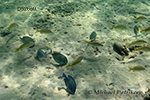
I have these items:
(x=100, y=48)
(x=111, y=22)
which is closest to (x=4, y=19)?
(x=100, y=48)

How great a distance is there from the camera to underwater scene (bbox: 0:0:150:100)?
103 inches

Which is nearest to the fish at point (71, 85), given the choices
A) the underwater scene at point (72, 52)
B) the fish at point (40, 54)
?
the underwater scene at point (72, 52)

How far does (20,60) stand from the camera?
325 cm

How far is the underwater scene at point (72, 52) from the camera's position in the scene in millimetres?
2627

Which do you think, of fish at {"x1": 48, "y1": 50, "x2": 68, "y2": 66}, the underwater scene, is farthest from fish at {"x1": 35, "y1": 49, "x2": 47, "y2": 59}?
fish at {"x1": 48, "y1": 50, "x2": 68, "y2": 66}

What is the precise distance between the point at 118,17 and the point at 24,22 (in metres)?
4.76

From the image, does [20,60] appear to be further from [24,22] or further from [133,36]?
[133,36]

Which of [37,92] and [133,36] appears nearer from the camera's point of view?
[37,92]

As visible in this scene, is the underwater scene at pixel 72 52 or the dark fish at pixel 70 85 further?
the underwater scene at pixel 72 52

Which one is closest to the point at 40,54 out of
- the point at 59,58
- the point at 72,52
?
the point at 59,58

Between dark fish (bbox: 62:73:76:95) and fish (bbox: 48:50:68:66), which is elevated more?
fish (bbox: 48:50:68:66)

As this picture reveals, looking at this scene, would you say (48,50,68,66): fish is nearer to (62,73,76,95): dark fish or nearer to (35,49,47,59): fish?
(35,49,47,59): fish

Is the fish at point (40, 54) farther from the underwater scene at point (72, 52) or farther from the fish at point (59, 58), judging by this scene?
the fish at point (59, 58)

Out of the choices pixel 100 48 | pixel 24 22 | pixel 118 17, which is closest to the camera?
pixel 100 48
